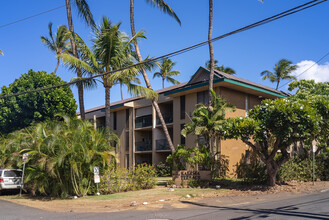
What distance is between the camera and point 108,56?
73.5 feet

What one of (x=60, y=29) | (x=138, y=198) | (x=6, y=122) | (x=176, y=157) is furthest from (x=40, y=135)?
(x=60, y=29)

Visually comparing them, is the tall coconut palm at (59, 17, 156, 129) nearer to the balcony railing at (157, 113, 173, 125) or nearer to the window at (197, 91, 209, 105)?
the window at (197, 91, 209, 105)

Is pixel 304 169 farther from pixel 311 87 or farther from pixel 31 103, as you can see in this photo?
pixel 31 103

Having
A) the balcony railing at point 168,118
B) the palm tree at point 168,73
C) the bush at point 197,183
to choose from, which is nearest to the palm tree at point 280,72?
the palm tree at point 168,73

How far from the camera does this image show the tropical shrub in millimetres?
16391

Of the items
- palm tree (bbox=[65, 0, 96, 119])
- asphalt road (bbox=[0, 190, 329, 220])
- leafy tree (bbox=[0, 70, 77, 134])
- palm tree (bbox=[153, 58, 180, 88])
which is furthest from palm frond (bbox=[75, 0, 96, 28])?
palm tree (bbox=[153, 58, 180, 88])

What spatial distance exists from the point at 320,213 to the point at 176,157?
11261 millimetres

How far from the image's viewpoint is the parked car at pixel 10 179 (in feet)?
61.5

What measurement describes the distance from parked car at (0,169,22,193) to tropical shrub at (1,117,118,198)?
5.07ft

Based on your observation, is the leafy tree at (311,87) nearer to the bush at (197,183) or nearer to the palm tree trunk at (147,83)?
the palm tree trunk at (147,83)

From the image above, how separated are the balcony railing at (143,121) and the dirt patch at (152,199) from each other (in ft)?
54.0

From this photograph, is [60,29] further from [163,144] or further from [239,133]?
[239,133]

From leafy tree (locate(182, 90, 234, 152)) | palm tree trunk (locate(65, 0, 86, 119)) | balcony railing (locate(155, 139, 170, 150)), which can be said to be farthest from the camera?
balcony railing (locate(155, 139, 170, 150))

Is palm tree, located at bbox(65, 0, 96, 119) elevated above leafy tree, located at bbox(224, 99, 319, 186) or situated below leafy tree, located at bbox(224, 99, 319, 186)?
above
